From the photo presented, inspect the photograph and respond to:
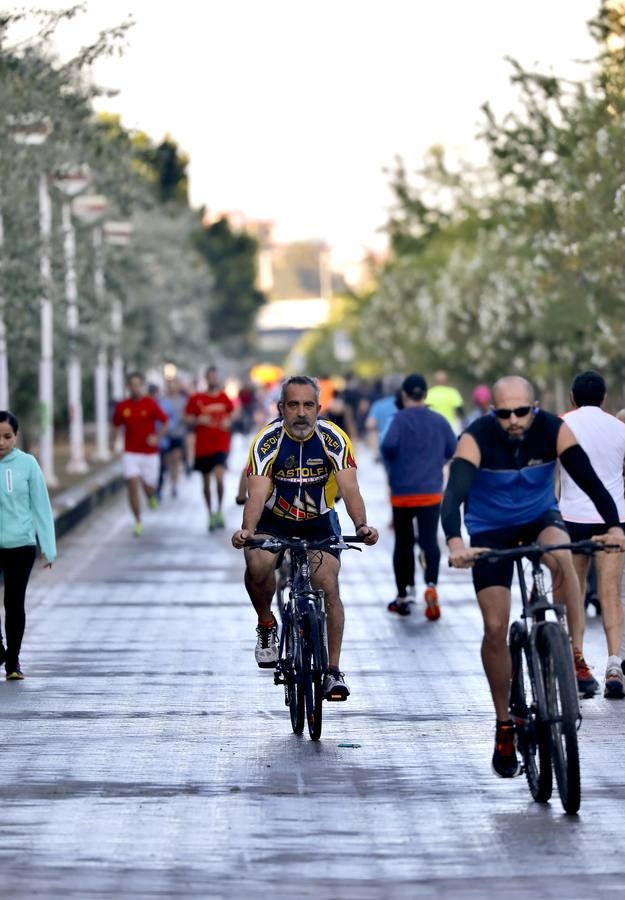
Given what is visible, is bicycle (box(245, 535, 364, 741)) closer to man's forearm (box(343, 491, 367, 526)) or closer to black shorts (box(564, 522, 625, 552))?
man's forearm (box(343, 491, 367, 526))

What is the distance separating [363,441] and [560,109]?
35920mm

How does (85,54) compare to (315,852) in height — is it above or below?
above

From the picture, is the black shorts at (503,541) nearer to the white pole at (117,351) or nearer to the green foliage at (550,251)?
the green foliage at (550,251)

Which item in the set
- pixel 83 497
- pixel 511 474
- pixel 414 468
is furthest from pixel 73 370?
pixel 511 474

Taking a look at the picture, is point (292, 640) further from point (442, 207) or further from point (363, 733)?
point (442, 207)

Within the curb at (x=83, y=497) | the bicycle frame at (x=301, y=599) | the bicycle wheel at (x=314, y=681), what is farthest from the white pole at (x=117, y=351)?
the bicycle wheel at (x=314, y=681)

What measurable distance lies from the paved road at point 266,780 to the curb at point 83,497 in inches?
407

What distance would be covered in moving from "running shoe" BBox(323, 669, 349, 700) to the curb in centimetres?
1506

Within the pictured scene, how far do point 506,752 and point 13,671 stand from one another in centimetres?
508

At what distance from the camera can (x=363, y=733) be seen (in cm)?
1143

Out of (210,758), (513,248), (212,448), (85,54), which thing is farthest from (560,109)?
(210,758)

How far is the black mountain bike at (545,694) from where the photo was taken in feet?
29.1

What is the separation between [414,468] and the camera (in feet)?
57.8

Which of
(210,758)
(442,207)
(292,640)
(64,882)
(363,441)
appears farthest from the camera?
(442,207)
